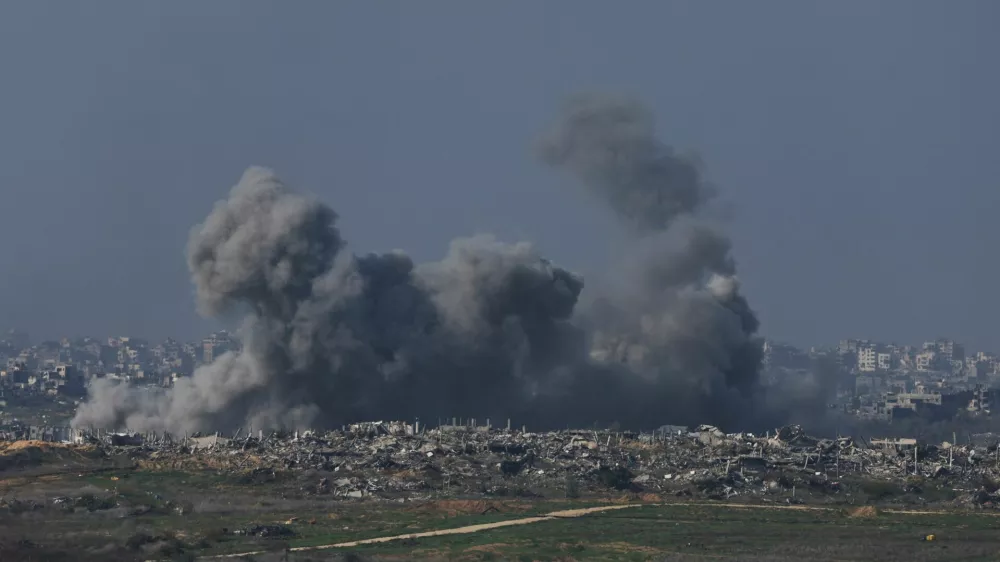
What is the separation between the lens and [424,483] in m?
73.9

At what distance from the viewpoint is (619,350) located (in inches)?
4286

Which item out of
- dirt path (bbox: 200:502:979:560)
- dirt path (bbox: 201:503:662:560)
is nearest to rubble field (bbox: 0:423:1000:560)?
dirt path (bbox: 200:502:979:560)

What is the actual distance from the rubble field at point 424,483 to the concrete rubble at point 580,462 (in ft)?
0.48

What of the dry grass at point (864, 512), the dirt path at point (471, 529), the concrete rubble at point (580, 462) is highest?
the concrete rubble at point (580, 462)

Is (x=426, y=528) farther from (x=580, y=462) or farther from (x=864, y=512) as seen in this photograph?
(x=580, y=462)

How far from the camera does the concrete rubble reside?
7250 centimetres

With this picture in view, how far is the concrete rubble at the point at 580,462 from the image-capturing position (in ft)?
238

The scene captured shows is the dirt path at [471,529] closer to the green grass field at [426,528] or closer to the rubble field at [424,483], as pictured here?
the green grass field at [426,528]

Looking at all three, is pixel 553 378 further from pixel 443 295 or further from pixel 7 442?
pixel 7 442

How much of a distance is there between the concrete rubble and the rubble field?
0.15m

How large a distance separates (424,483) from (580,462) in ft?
28.5

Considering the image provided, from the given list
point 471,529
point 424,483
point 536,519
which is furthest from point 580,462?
point 471,529

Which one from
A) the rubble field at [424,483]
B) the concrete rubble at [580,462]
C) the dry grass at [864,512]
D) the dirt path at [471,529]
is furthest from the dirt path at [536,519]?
the concrete rubble at [580,462]

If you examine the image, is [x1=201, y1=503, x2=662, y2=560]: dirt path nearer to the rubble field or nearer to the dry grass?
the rubble field
